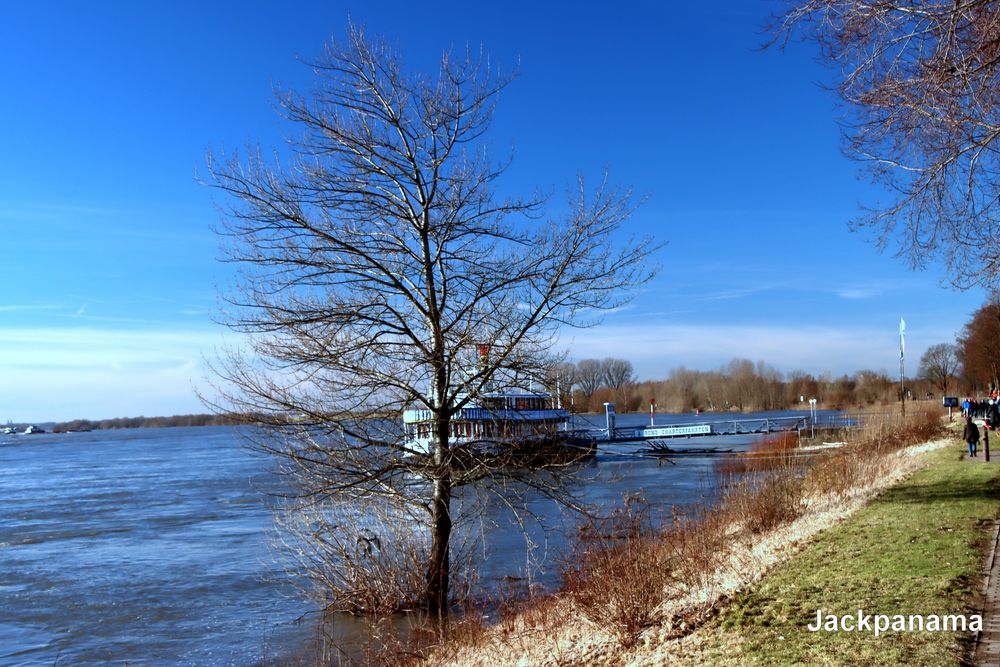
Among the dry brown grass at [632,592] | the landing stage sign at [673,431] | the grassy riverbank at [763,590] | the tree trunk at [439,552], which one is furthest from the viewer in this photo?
the landing stage sign at [673,431]

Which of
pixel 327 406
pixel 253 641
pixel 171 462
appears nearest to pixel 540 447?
pixel 327 406

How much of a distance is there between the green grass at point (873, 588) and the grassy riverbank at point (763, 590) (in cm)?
2

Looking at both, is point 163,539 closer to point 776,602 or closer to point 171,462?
point 776,602

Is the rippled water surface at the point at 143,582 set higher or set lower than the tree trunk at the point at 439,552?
lower

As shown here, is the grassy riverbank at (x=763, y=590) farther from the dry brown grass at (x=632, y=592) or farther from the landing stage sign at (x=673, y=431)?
the landing stage sign at (x=673, y=431)

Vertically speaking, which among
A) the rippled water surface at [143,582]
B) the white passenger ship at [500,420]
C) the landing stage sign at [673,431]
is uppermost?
the white passenger ship at [500,420]

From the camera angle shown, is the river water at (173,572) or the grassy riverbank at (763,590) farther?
the river water at (173,572)

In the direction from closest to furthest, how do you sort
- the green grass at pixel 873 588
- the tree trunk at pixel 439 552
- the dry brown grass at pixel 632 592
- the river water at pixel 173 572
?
the green grass at pixel 873 588, the dry brown grass at pixel 632 592, the tree trunk at pixel 439 552, the river water at pixel 173 572

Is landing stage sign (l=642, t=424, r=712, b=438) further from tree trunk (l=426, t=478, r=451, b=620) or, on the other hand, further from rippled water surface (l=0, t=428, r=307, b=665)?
tree trunk (l=426, t=478, r=451, b=620)

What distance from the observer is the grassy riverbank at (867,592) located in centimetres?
605

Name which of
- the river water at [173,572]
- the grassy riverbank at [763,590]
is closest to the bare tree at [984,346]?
the river water at [173,572]

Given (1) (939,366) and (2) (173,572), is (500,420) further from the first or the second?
(1) (939,366)

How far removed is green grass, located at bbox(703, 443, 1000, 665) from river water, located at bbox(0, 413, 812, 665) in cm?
319

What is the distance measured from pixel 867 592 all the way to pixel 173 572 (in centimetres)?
1729
